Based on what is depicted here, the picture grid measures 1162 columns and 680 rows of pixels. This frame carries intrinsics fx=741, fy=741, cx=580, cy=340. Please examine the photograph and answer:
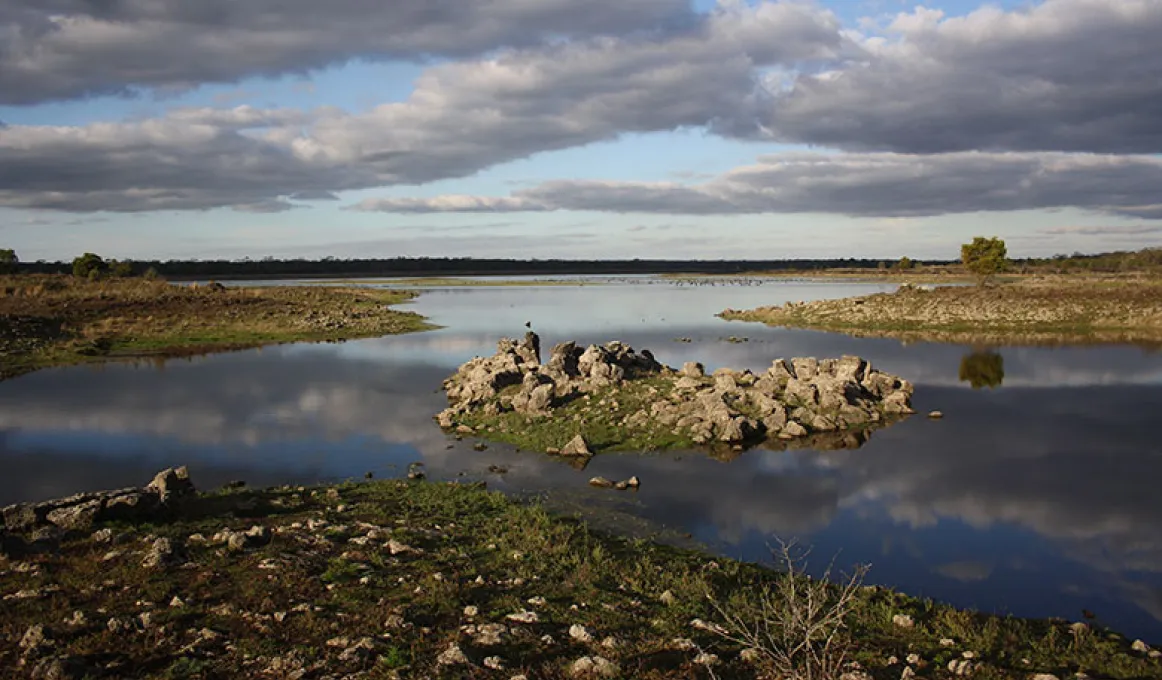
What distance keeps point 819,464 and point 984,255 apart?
3307 inches

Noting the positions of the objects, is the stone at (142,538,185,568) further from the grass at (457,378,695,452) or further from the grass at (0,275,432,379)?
the grass at (0,275,432,379)

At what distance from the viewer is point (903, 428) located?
27.3m

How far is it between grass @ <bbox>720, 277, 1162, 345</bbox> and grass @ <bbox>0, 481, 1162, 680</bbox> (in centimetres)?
5061

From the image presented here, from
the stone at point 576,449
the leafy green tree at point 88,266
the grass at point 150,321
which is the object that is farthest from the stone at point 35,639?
the leafy green tree at point 88,266

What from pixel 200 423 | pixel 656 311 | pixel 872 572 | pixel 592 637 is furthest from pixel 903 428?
pixel 656 311

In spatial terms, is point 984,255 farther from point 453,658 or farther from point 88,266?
point 88,266

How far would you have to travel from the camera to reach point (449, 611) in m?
10.8

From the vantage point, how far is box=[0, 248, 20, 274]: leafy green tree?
385 ft

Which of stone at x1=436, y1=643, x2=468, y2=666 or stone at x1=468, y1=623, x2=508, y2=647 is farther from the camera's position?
stone at x1=468, y1=623, x2=508, y2=647

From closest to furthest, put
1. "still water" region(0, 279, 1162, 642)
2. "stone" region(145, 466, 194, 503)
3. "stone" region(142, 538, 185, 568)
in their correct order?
"stone" region(142, 538, 185, 568) < "still water" region(0, 279, 1162, 642) < "stone" region(145, 466, 194, 503)

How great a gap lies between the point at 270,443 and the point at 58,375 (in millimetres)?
23551

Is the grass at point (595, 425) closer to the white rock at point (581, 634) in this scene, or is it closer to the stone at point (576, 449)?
the stone at point (576, 449)

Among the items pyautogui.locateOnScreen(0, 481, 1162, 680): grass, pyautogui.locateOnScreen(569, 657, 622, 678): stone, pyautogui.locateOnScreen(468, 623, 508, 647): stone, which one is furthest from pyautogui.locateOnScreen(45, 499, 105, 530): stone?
pyautogui.locateOnScreen(569, 657, 622, 678): stone

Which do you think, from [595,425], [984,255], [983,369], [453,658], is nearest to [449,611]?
[453,658]
